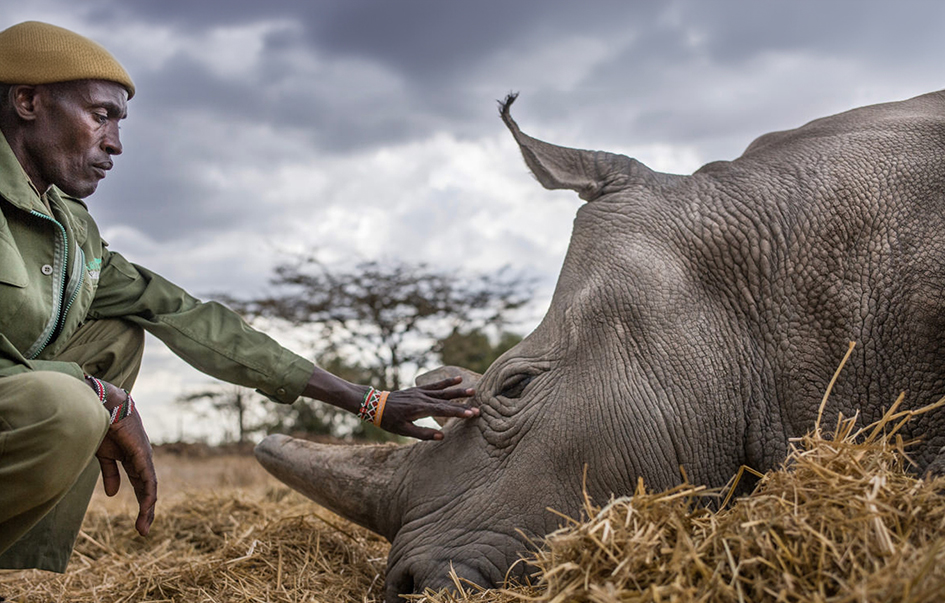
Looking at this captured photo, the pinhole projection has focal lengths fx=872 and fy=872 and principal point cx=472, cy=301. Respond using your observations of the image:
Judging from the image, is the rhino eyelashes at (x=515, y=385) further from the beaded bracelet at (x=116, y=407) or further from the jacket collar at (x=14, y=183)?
the jacket collar at (x=14, y=183)

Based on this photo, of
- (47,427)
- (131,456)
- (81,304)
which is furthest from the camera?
(81,304)

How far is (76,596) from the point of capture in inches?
136

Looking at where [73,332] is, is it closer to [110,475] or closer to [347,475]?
[110,475]

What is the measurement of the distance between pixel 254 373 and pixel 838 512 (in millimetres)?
2359

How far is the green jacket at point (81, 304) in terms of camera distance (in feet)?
9.34

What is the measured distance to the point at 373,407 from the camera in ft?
11.3

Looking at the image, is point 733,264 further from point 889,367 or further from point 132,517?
point 132,517

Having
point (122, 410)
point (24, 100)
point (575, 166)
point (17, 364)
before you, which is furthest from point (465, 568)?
point (24, 100)

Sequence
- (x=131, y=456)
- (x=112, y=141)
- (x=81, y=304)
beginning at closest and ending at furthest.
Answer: (x=131, y=456) < (x=112, y=141) < (x=81, y=304)

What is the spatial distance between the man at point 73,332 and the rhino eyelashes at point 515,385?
0.51 feet

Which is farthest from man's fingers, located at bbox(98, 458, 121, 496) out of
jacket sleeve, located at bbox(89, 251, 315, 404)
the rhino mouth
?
the rhino mouth

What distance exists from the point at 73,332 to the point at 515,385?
5.66 feet

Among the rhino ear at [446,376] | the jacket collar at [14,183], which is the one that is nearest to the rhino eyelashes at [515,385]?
Answer: the rhino ear at [446,376]

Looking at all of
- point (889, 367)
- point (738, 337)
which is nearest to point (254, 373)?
point (738, 337)
